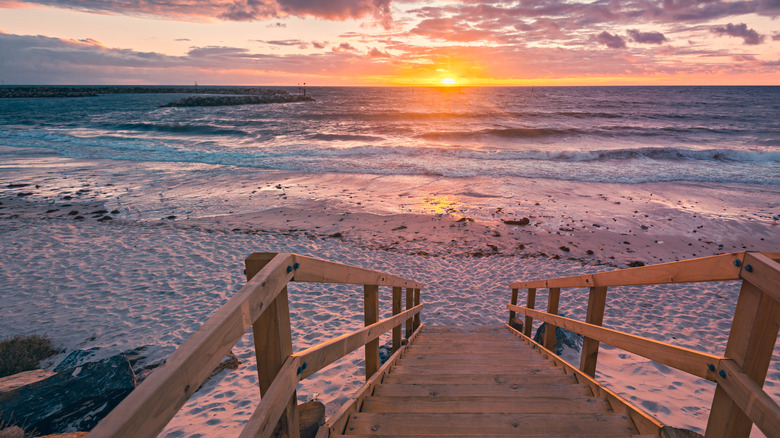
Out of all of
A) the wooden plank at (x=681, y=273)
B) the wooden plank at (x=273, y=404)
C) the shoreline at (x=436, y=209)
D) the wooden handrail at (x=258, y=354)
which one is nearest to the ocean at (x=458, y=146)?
the shoreline at (x=436, y=209)

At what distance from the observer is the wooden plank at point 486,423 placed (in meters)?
2.38

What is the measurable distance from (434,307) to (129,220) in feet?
32.6

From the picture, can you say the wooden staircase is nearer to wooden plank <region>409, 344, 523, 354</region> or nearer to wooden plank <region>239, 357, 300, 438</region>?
wooden plank <region>409, 344, 523, 354</region>

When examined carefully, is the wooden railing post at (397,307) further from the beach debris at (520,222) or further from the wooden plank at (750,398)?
the beach debris at (520,222)

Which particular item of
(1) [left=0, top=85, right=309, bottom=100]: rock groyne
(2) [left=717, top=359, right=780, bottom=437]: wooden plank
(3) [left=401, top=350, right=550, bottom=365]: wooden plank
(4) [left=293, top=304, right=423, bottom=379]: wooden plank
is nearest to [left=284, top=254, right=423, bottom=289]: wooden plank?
(4) [left=293, top=304, right=423, bottom=379]: wooden plank

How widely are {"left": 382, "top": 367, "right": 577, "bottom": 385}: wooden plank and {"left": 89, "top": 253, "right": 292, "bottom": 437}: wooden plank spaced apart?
7.57 ft

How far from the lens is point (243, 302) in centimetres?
135

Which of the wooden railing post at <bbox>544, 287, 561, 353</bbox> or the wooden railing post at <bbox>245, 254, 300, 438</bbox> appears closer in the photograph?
the wooden railing post at <bbox>245, 254, 300, 438</bbox>

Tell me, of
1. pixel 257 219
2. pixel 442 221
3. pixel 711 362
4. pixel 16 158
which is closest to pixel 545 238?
pixel 442 221

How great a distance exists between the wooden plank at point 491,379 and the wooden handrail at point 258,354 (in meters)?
1.32

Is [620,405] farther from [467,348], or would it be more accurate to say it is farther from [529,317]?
[529,317]

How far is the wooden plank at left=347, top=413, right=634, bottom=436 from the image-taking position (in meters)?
2.38

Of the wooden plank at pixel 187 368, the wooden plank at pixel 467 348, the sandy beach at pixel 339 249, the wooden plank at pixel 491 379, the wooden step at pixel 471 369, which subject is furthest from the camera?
the sandy beach at pixel 339 249

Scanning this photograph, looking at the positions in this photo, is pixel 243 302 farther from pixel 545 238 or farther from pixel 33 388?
pixel 545 238
